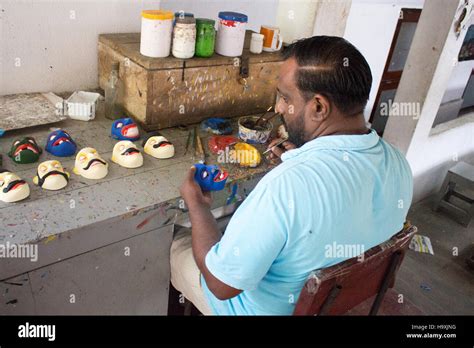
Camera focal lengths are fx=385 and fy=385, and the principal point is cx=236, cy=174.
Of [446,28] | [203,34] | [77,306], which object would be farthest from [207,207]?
[446,28]

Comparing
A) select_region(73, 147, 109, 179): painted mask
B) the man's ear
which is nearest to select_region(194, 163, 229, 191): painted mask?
select_region(73, 147, 109, 179): painted mask

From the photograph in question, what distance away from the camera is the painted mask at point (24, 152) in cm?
120

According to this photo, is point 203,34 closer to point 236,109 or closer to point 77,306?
point 236,109

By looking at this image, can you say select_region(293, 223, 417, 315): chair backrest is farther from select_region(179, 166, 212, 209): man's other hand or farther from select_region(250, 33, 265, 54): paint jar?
select_region(250, 33, 265, 54): paint jar

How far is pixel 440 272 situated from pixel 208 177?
1.95m

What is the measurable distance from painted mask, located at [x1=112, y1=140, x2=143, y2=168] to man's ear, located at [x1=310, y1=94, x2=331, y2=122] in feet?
2.02

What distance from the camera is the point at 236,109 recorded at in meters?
1.77

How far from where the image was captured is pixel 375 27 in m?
3.17

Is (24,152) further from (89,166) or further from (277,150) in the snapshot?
(277,150)

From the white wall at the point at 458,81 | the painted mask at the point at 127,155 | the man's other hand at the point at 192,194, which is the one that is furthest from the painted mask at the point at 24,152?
the white wall at the point at 458,81

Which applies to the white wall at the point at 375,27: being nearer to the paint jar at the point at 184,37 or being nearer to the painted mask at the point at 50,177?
the paint jar at the point at 184,37

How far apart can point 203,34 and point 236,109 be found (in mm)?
381

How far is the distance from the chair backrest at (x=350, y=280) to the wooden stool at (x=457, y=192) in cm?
229

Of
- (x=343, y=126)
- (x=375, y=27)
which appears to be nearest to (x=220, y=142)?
(x=343, y=126)
